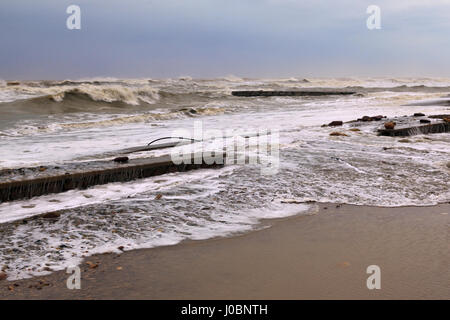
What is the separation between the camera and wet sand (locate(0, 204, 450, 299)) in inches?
105

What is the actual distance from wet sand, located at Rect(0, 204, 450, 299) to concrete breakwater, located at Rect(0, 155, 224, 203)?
6.71 ft

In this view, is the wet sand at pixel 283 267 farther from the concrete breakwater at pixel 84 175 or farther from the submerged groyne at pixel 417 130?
the submerged groyne at pixel 417 130

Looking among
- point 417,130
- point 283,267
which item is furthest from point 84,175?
point 417,130

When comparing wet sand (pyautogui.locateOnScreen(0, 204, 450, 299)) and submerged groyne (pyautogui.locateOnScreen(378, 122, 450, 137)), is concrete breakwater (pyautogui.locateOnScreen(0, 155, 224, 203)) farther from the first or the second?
submerged groyne (pyautogui.locateOnScreen(378, 122, 450, 137))

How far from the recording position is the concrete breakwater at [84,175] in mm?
4762

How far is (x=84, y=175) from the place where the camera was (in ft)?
17.0

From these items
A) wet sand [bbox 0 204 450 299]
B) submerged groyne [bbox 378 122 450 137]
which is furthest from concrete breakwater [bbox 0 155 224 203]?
submerged groyne [bbox 378 122 450 137]

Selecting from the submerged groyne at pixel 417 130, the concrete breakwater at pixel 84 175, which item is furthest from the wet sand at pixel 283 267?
the submerged groyne at pixel 417 130

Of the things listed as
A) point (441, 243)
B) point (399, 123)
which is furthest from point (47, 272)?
point (399, 123)

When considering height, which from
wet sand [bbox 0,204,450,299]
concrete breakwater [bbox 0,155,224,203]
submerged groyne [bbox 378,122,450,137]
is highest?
submerged groyne [bbox 378,122,450,137]

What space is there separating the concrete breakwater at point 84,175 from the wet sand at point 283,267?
2.05 metres

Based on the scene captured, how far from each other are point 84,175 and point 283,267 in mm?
3029

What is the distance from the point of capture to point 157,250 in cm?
335

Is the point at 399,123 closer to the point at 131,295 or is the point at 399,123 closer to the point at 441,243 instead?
the point at 441,243
